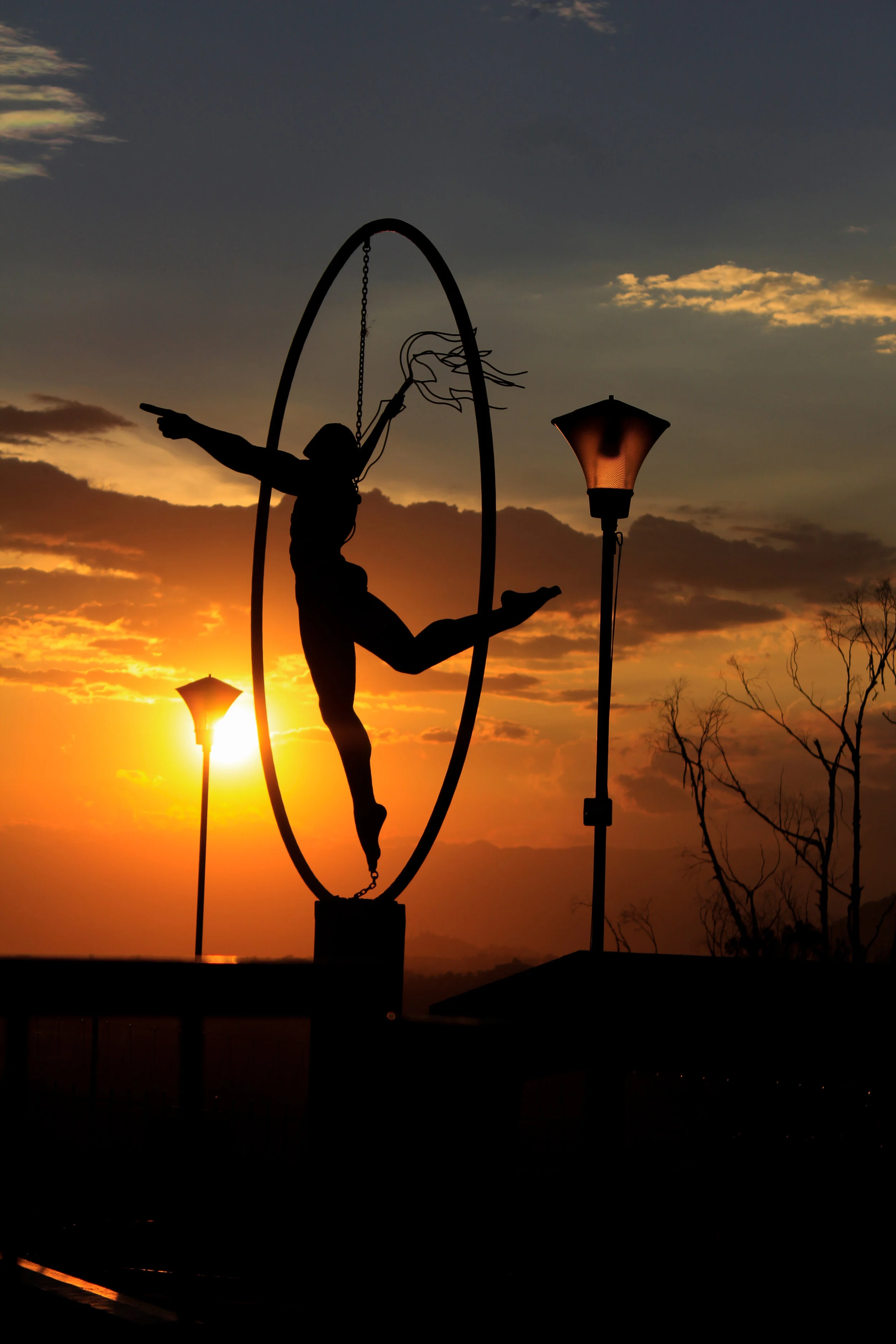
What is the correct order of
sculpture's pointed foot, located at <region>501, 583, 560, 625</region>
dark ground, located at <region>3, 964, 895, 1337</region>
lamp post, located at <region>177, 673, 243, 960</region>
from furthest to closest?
lamp post, located at <region>177, 673, 243, 960</region>, sculpture's pointed foot, located at <region>501, 583, 560, 625</region>, dark ground, located at <region>3, 964, 895, 1337</region>

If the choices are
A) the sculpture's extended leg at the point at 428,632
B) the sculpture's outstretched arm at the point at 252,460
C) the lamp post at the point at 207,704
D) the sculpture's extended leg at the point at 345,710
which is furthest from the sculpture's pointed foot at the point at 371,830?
the lamp post at the point at 207,704

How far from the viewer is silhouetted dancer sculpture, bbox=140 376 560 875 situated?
8.85m

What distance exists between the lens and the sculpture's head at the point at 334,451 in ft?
30.0

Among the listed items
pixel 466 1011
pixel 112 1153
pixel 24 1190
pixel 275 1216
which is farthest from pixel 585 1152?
pixel 24 1190

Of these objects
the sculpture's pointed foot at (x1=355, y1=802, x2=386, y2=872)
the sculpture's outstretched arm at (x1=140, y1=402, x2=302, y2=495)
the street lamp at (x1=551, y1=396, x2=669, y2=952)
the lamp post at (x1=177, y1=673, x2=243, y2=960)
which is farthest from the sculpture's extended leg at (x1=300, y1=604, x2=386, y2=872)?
the lamp post at (x1=177, y1=673, x2=243, y2=960)

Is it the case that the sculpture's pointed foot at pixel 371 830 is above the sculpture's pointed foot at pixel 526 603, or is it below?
below

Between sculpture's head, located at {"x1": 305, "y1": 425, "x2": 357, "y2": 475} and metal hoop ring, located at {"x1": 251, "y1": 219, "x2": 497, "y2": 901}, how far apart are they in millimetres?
335

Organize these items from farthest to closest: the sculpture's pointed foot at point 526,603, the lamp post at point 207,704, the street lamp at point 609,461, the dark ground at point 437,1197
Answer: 1. the lamp post at point 207,704
2. the street lamp at point 609,461
3. the sculpture's pointed foot at point 526,603
4. the dark ground at point 437,1197

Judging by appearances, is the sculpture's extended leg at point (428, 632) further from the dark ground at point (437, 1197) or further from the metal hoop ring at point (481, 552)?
the dark ground at point (437, 1197)

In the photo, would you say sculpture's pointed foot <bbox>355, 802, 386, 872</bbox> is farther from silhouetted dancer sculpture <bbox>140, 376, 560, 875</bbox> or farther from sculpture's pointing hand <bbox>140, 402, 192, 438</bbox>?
sculpture's pointing hand <bbox>140, 402, 192, 438</bbox>

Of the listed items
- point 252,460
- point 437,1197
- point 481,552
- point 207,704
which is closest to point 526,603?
point 481,552

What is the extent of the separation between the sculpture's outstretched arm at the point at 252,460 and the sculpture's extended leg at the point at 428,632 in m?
1.03

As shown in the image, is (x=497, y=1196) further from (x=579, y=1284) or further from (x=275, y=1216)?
(x=275, y=1216)

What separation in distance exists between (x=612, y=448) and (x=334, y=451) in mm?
2529
